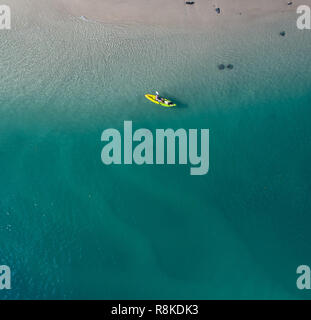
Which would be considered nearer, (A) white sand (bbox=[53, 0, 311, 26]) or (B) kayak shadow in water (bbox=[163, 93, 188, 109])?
A: (B) kayak shadow in water (bbox=[163, 93, 188, 109])

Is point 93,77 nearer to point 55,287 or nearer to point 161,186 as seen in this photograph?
point 161,186

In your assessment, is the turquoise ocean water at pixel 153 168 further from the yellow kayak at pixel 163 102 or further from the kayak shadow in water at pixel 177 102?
the yellow kayak at pixel 163 102

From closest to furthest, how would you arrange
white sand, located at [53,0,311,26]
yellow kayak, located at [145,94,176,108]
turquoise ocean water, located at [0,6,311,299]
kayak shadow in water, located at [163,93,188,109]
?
turquoise ocean water, located at [0,6,311,299] → yellow kayak, located at [145,94,176,108] → kayak shadow in water, located at [163,93,188,109] → white sand, located at [53,0,311,26]

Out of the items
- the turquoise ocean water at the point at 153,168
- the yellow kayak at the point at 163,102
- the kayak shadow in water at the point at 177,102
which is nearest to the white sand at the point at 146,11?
the turquoise ocean water at the point at 153,168

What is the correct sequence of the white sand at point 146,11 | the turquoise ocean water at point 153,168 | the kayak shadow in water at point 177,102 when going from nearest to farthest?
the turquoise ocean water at point 153,168, the kayak shadow in water at point 177,102, the white sand at point 146,11

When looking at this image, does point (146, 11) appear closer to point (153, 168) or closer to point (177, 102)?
point (177, 102)

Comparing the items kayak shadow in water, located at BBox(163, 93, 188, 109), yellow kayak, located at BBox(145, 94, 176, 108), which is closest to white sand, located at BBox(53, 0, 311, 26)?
kayak shadow in water, located at BBox(163, 93, 188, 109)

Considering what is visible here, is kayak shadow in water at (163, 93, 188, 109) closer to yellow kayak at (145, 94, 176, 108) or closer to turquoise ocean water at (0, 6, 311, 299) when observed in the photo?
turquoise ocean water at (0, 6, 311, 299)

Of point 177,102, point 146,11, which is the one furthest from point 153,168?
point 146,11
